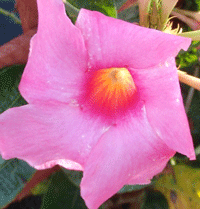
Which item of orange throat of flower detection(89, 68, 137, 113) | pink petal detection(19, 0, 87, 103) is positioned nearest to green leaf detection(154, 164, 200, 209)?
orange throat of flower detection(89, 68, 137, 113)

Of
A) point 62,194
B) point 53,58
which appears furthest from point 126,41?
point 62,194

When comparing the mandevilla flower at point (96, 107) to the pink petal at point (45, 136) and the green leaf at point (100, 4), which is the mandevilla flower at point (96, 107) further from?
the green leaf at point (100, 4)

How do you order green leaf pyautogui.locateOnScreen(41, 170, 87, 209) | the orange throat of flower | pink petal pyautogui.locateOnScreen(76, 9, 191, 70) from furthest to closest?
1. green leaf pyautogui.locateOnScreen(41, 170, 87, 209)
2. the orange throat of flower
3. pink petal pyautogui.locateOnScreen(76, 9, 191, 70)

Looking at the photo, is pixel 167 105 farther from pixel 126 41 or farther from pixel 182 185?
pixel 182 185

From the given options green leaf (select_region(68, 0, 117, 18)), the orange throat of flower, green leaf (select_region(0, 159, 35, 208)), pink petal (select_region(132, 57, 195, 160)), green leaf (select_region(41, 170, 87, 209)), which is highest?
green leaf (select_region(68, 0, 117, 18))

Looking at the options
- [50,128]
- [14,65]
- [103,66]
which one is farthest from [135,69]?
[14,65]

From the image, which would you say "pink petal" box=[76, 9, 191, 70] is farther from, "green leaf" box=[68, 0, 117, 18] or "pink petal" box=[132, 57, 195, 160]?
"green leaf" box=[68, 0, 117, 18]
